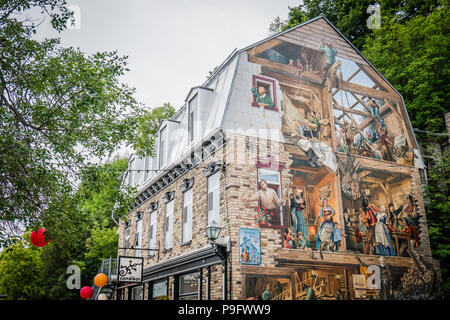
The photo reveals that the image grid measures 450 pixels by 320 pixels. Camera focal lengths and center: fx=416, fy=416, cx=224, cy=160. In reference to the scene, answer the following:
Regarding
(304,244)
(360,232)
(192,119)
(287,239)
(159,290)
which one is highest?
(192,119)

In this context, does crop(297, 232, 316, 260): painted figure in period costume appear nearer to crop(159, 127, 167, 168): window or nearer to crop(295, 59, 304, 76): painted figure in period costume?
crop(295, 59, 304, 76): painted figure in period costume

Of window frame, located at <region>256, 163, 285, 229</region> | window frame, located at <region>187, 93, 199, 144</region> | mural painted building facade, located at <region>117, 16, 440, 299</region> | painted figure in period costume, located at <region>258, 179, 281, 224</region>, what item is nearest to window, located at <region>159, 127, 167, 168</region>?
mural painted building facade, located at <region>117, 16, 440, 299</region>

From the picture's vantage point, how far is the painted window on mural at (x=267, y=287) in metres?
11.8

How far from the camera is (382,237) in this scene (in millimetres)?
14969

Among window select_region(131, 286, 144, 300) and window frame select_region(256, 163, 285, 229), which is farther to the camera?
window select_region(131, 286, 144, 300)

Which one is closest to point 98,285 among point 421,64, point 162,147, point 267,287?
point 162,147

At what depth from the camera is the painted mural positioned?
1312 centimetres

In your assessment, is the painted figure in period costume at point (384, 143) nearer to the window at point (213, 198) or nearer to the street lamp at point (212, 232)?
the window at point (213, 198)

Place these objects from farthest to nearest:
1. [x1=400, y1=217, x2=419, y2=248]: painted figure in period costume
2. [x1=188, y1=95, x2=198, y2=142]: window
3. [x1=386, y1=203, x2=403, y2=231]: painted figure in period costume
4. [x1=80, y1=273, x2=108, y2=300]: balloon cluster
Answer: [x1=80, y1=273, x2=108, y2=300]: balloon cluster → [x1=400, y1=217, x2=419, y2=248]: painted figure in period costume → [x1=188, y1=95, x2=198, y2=142]: window → [x1=386, y1=203, x2=403, y2=231]: painted figure in period costume

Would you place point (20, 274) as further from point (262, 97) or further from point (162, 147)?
point (262, 97)

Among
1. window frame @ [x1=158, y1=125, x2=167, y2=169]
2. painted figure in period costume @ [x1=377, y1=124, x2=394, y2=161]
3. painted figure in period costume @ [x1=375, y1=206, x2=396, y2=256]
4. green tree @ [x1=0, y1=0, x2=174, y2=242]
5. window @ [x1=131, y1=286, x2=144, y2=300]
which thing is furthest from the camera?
window @ [x1=131, y1=286, x2=144, y2=300]

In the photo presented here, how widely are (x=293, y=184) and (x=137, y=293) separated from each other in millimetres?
10016

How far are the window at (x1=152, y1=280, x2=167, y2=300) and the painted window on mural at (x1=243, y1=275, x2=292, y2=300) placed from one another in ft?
17.2
